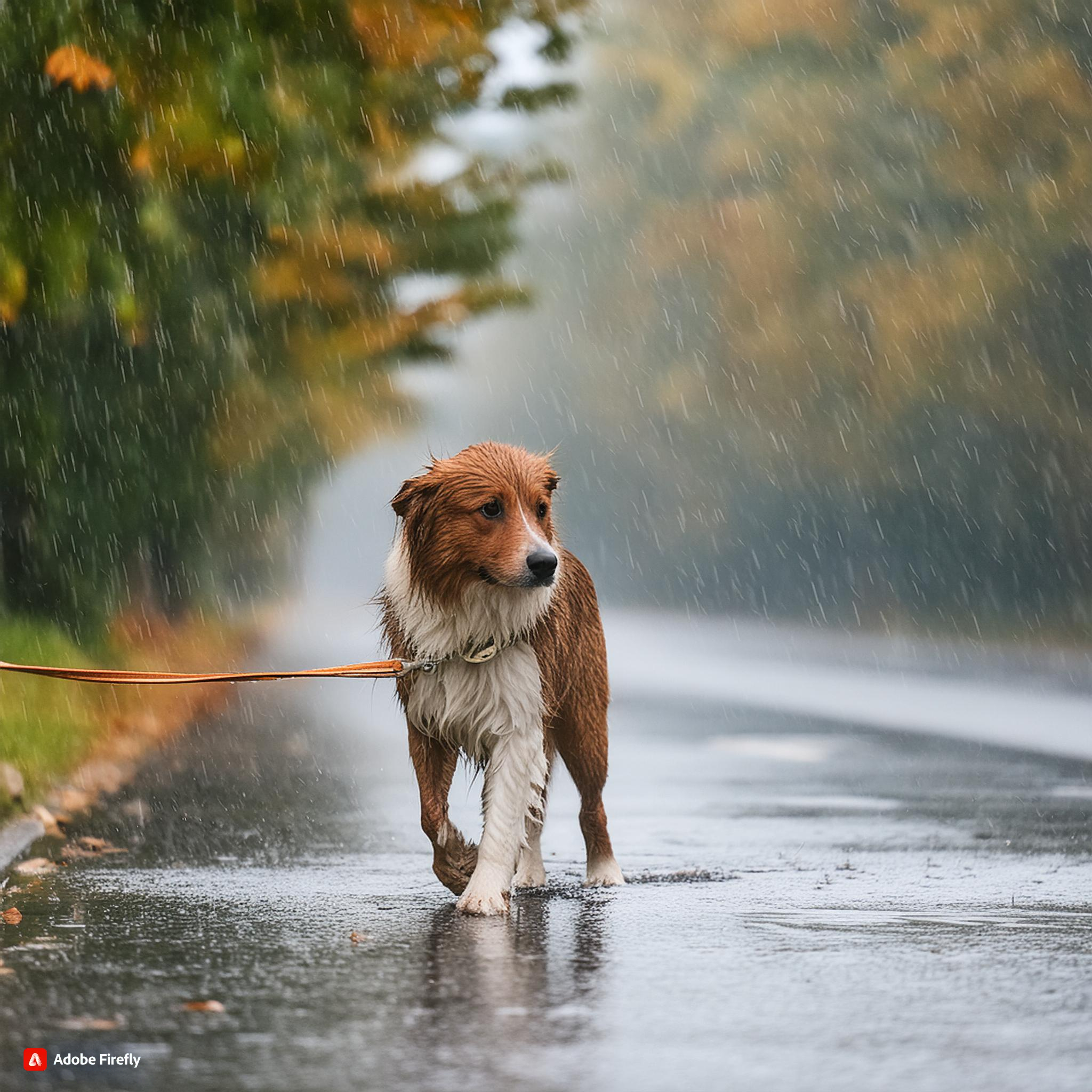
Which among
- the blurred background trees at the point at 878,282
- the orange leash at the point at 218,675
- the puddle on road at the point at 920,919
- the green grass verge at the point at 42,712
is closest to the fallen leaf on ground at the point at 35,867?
the green grass verge at the point at 42,712

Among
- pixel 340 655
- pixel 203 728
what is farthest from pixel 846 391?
pixel 203 728

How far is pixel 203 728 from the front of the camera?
18.2 metres

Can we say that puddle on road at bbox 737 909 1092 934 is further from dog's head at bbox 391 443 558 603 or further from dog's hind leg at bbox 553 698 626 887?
dog's head at bbox 391 443 558 603

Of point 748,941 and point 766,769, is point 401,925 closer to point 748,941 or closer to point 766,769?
point 748,941

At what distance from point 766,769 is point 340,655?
17.2 m

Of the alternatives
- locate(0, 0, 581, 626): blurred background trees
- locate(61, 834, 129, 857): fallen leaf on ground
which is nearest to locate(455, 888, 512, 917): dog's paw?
locate(61, 834, 129, 857): fallen leaf on ground

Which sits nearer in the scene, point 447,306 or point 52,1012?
point 52,1012

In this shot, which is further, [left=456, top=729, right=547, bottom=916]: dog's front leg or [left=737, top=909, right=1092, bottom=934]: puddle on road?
[left=456, top=729, right=547, bottom=916]: dog's front leg

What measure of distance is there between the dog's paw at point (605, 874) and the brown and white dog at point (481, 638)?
0.80 meters

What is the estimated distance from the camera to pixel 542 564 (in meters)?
7.18

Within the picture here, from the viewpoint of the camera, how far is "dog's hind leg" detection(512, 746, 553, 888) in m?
8.31

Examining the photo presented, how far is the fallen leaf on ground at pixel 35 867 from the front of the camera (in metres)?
8.80

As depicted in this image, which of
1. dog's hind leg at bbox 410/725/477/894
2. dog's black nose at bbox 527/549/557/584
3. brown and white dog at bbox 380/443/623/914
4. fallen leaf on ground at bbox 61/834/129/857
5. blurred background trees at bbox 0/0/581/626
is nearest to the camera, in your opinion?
dog's black nose at bbox 527/549/557/584

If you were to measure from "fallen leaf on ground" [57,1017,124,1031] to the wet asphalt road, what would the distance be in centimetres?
3
